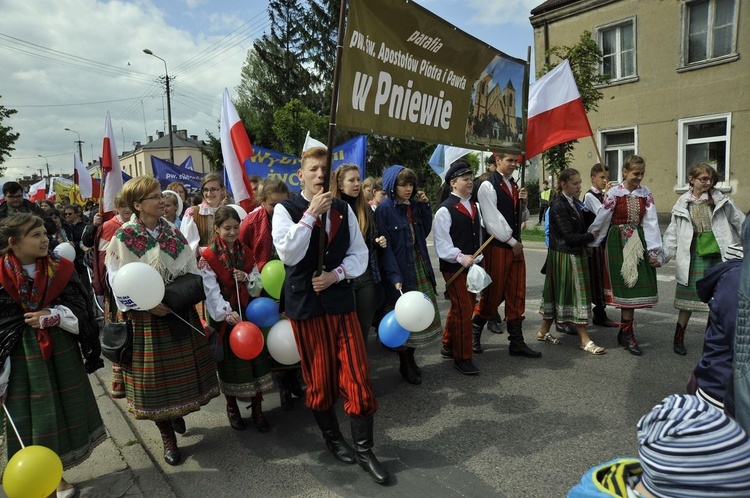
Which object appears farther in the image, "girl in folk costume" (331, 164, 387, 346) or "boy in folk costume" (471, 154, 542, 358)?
"boy in folk costume" (471, 154, 542, 358)

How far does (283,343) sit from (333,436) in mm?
685

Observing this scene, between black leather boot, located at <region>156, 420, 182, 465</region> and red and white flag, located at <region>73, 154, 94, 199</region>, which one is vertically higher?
red and white flag, located at <region>73, 154, 94, 199</region>

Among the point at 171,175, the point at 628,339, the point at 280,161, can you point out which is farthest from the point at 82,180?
the point at 628,339

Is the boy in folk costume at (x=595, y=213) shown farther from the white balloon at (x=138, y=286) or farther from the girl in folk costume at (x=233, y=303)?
the white balloon at (x=138, y=286)

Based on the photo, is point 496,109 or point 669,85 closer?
point 496,109

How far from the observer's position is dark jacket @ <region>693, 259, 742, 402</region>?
1951mm

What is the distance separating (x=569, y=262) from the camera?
17.5 ft

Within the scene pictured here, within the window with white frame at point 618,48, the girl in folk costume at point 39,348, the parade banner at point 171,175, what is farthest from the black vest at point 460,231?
the window with white frame at point 618,48

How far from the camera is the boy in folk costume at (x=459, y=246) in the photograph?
15.5 feet

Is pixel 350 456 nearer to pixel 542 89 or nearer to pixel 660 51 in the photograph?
pixel 542 89

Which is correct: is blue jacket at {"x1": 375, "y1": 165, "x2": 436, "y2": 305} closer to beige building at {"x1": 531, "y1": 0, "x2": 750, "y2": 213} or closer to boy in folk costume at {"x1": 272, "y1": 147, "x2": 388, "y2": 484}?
boy in folk costume at {"x1": 272, "y1": 147, "x2": 388, "y2": 484}

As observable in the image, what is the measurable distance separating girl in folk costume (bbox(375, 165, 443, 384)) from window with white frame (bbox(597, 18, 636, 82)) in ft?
48.0

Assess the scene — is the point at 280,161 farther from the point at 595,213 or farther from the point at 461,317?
the point at 595,213

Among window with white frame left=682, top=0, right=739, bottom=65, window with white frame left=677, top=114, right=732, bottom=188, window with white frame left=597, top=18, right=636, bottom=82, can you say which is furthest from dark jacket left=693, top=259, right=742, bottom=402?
window with white frame left=597, top=18, right=636, bottom=82
